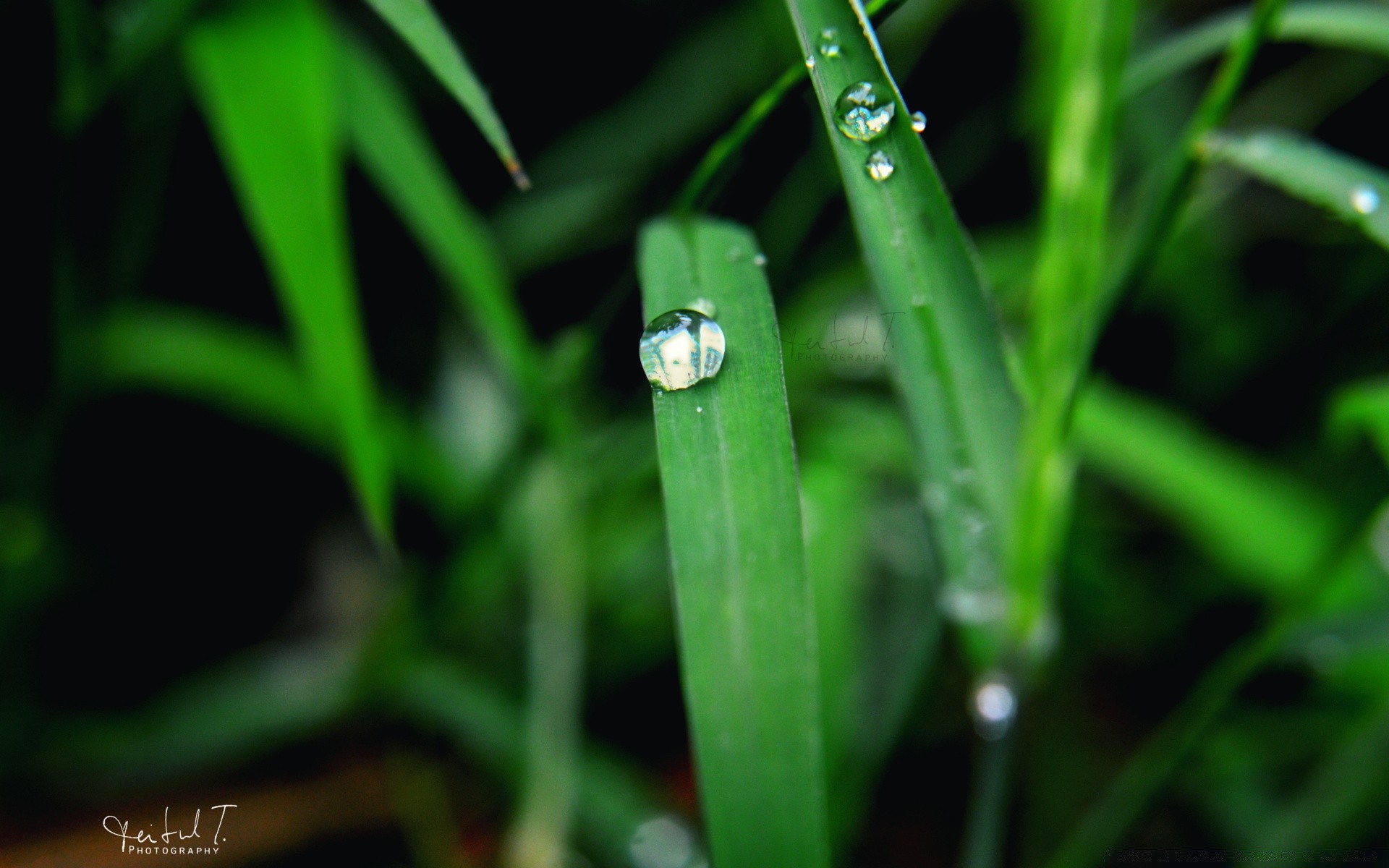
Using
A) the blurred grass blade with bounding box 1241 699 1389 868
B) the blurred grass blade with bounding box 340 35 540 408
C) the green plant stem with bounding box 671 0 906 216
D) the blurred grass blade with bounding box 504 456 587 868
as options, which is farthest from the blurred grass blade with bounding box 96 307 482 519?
the blurred grass blade with bounding box 1241 699 1389 868

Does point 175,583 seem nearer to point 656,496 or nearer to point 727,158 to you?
point 656,496

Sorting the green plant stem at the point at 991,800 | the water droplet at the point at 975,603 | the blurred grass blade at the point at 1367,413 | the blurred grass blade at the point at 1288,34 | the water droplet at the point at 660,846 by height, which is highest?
the blurred grass blade at the point at 1288,34

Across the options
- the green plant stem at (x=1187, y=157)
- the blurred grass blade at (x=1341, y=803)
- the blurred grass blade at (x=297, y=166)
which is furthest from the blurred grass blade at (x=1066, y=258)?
the blurred grass blade at (x=297, y=166)

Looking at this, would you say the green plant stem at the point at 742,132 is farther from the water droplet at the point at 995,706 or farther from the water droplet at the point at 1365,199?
the water droplet at the point at 995,706

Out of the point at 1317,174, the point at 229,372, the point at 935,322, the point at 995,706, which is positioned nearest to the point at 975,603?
the point at 995,706

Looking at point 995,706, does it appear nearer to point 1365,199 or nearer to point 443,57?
point 1365,199

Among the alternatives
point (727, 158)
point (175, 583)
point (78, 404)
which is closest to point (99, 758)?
point (175, 583)
